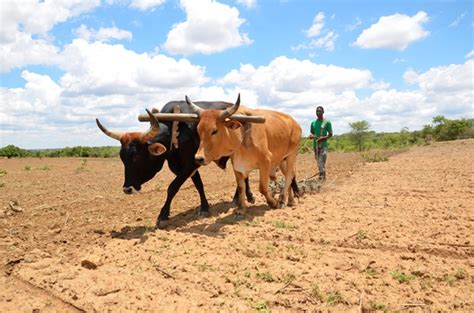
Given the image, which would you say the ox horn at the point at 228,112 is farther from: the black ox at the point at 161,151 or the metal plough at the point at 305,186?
the metal plough at the point at 305,186

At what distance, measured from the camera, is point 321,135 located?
1061 cm

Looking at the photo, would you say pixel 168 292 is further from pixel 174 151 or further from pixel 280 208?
pixel 280 208

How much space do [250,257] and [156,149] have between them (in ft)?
7.84

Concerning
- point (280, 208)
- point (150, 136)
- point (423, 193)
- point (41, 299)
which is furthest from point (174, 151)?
point (423, 193)

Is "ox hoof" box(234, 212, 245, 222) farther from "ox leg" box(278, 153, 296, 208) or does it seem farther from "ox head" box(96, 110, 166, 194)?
"ox head" box(96, 110, 166, 194)

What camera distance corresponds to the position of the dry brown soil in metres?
3.94

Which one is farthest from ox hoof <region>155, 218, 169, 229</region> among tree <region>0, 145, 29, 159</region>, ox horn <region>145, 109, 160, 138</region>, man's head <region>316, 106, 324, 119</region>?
tree <region>0, 145, 29, 159</region>

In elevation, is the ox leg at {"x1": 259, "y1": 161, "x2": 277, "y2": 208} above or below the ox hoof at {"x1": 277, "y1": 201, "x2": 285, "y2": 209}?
above

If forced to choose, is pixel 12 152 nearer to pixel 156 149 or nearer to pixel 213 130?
pixel 156 149

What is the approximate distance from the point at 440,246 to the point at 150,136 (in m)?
4.35

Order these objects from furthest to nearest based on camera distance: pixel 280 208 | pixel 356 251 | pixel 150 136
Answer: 1. pixel 280 208
2. pixel 150 136
3. pixel 356 251

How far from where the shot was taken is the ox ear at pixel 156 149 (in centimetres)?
641

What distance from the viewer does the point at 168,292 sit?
4156 mm

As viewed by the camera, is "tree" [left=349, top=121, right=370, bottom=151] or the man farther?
"tree" [left=349, top=121, right=370, bottom=151]
